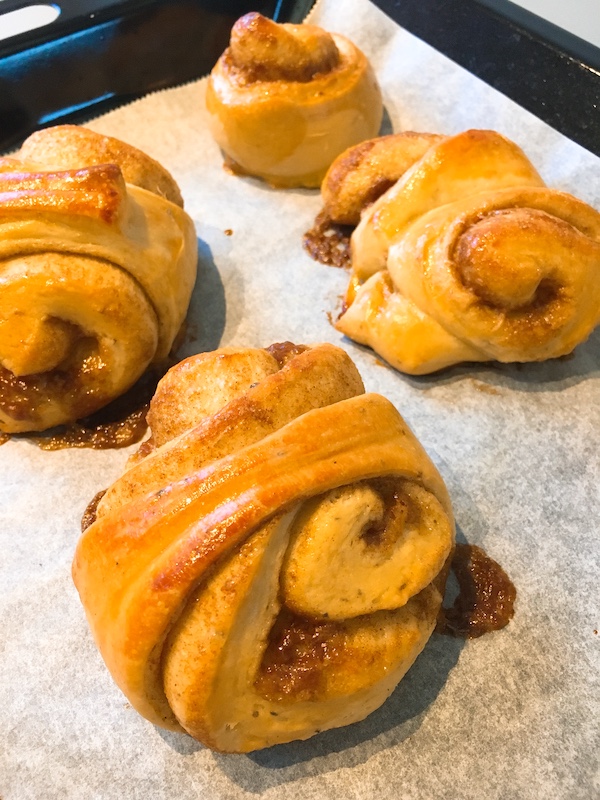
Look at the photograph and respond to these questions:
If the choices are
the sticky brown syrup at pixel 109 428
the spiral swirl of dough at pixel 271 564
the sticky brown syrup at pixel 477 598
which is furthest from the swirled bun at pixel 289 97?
the sticky brown syrup at pixel 477 598

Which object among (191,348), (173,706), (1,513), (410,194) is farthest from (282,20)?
(173,706)

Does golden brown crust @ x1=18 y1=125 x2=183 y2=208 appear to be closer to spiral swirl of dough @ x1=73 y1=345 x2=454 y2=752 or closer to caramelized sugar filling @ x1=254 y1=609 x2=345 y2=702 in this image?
spiral swirl of dough @ x1=73 y1=345 x2=454 y2=752

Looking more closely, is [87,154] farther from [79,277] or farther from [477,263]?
[477,263]

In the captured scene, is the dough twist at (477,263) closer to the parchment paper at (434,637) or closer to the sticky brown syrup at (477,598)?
the parchment paper at (434,637)

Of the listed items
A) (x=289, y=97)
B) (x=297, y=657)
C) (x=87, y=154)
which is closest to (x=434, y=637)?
(x=297, y=657)

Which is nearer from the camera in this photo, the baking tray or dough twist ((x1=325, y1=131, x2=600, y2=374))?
dough twist ((x1=325, y1=131, x2=600, y2=374))

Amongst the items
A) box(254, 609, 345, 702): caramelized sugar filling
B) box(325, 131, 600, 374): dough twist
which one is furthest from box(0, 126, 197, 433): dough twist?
box(254, 609, 345, 702): caramelized sugar filling

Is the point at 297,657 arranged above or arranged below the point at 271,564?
below

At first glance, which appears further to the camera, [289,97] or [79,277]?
[289,97]
